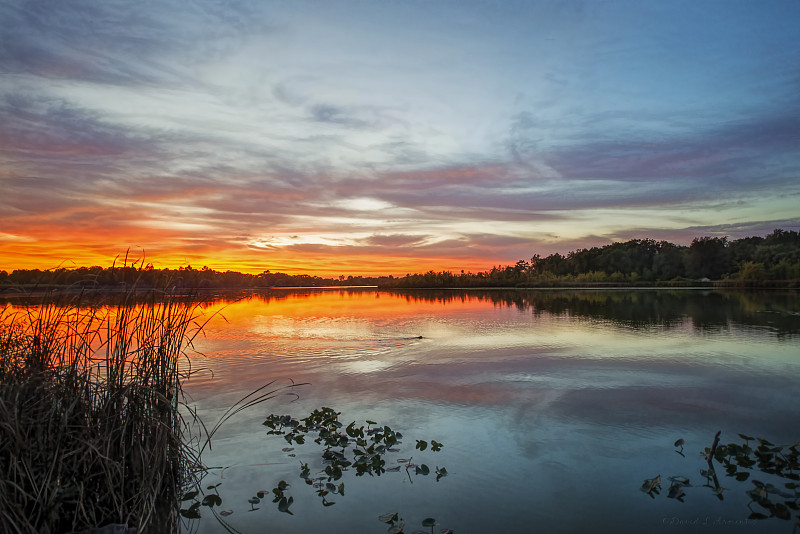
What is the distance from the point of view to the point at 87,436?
3.85 metres

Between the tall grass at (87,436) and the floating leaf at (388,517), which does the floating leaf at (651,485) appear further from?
the tall grass at (87,436)

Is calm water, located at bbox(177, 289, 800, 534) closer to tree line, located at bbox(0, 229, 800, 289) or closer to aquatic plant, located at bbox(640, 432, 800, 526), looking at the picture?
aquatic plant, located at bbox(640, 432, 800, 526)

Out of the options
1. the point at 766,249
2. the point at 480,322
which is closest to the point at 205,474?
the point at 480,322

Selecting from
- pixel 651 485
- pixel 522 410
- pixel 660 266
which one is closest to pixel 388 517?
pixel 651 485

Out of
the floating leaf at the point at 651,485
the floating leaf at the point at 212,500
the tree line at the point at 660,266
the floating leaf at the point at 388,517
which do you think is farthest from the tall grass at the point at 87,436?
the tree line at the point at 660,266

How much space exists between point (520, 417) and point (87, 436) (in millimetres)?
5333

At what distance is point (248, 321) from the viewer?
21.5 m

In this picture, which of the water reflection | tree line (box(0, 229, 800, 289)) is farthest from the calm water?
tree line (box(0, 229, 800, 289))

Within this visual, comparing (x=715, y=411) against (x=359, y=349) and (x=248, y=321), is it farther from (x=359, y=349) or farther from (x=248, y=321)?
(x=248, y=321)

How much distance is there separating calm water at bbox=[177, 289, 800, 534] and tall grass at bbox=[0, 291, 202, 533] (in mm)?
692

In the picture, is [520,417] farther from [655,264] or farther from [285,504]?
[655,264]

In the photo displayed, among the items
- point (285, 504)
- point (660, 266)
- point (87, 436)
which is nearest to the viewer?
point (87, 436)

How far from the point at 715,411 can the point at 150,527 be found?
7.45 metres

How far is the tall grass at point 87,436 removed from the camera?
351 cm
